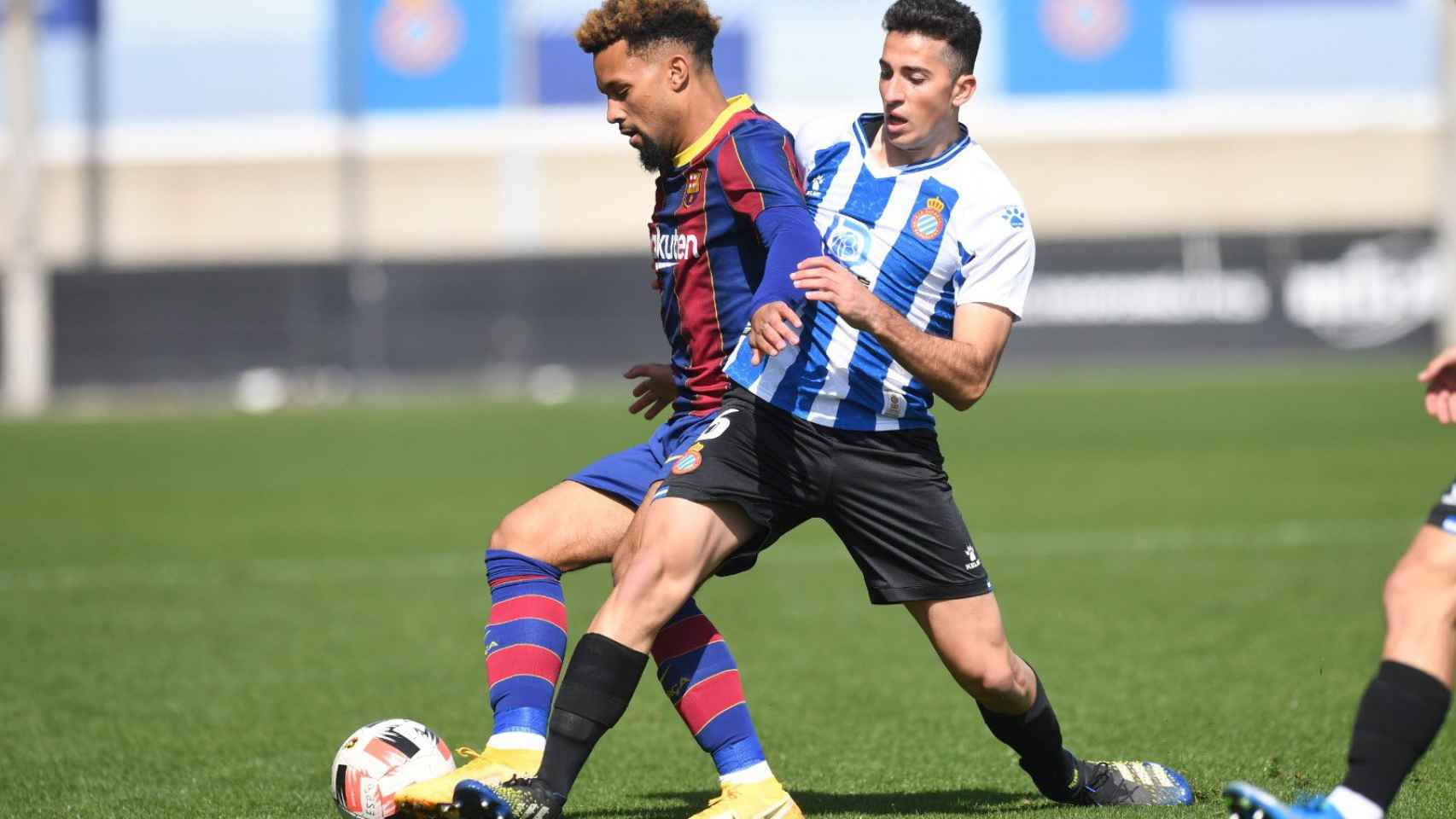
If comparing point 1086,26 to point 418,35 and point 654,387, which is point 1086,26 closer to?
point 418,35

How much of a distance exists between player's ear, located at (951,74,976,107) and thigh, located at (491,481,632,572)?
137 centimetres

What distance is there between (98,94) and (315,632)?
28372 millimetres

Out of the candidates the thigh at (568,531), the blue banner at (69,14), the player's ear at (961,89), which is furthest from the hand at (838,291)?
the blue banner at (69,14)

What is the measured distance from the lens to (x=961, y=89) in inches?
182

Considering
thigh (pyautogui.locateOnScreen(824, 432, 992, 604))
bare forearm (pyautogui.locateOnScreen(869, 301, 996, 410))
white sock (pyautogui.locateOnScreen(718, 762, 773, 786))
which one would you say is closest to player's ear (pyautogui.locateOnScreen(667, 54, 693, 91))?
bare forearm (pyautogui.locateOnScreen(869, 301, 996, 410))

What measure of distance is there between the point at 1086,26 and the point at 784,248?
3409 centimetres

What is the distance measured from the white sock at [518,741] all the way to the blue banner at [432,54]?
33613mm

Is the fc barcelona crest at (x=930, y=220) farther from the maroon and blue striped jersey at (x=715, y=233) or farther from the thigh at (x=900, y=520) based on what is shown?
the thigh at (x=900, y=520)

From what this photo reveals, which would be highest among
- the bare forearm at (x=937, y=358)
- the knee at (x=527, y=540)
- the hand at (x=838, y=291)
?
the hand at (x=838, y=291)

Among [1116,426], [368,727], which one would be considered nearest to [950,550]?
[368,727]

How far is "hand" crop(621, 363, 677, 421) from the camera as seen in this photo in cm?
524

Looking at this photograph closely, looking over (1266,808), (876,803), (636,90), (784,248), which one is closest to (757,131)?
(636,90)

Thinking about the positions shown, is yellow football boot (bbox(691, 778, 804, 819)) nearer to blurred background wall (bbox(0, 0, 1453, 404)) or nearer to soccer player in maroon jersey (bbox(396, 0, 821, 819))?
soccer player in maroon jersey (bbox(396, 0, 821, 819))

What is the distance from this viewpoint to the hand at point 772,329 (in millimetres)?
4031
